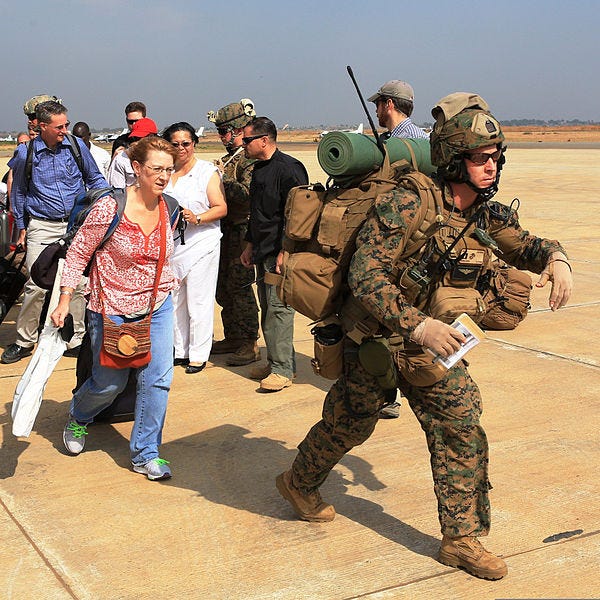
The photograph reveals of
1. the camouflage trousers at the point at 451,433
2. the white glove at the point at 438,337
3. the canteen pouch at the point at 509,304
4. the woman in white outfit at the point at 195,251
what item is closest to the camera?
the white glove at the point at 438,337

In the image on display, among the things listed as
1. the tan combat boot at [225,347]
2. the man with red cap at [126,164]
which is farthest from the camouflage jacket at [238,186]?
the tan combat boot at [225,347]

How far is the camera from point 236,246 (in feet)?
24.6

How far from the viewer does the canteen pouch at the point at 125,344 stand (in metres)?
4.67

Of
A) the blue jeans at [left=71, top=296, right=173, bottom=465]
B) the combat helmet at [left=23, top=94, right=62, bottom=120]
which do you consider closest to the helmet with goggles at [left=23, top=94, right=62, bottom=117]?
the combat helmet at [left=23, top=94, right=62, bottom=120]

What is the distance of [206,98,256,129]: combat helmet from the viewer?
24.5ft

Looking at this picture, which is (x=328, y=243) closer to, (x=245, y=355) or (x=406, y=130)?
(x=406, y=130)

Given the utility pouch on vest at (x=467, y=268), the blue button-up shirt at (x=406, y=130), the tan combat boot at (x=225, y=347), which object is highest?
the blue button-up shirt at (x=406, y=130)

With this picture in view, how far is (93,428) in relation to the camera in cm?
573

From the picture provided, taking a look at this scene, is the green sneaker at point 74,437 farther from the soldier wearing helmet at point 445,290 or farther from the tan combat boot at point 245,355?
the tan combat boot at point 245,355

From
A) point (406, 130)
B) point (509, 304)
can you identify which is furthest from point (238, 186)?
point (509, 304)

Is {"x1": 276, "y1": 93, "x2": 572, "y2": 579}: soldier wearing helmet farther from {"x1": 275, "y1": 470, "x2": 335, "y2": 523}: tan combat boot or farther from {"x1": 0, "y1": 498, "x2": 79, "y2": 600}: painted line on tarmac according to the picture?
{"x1": 0, "y1": 498, "x2": 79, "y2": 600}: painted line on tarmac

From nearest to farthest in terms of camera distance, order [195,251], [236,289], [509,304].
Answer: [195,251], [236,289], [509,304]

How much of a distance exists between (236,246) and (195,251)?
0.65 meters

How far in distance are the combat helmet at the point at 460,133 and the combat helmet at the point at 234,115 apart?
3849 millimetres
